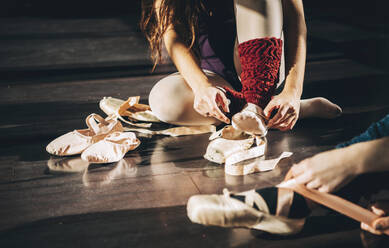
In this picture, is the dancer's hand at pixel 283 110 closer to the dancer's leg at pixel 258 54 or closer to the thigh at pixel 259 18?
the dancer's leg at pixel 258 54

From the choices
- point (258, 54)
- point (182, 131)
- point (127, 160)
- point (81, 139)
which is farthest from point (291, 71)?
point (81, 139)

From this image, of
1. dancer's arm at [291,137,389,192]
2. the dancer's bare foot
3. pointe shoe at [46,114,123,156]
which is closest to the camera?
dancer's arm at [291,137,389,192]

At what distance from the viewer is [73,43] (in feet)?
9.45

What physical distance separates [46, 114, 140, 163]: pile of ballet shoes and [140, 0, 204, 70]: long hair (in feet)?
0.72

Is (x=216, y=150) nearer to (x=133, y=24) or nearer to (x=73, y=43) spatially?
(x=73, y=43)

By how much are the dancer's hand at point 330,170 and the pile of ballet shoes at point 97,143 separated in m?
0.57

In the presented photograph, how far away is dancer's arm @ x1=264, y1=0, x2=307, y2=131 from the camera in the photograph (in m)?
1.17

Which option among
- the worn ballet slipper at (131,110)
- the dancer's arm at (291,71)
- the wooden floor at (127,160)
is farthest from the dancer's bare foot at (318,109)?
the worn ballet slipper at (131,110)

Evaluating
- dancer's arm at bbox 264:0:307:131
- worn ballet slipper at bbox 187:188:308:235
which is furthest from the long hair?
worn ballet slipper at bbox 187:188:308:235

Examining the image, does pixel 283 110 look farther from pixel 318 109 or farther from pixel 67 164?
pixel 67 164

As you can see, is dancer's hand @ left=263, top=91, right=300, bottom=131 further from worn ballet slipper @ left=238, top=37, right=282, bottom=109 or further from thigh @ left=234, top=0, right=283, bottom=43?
thigh @ left=234, top=0, right=283, bottom=43

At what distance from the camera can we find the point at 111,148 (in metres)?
1.24

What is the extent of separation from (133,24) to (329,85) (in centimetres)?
209

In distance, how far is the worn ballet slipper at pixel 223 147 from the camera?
121 cm
